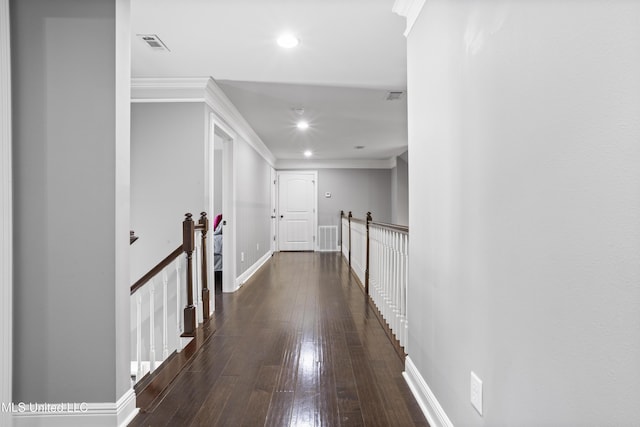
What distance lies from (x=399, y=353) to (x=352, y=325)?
724 millimetres

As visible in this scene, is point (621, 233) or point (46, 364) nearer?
point (621, 233)

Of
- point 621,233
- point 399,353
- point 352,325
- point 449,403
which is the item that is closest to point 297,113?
point 352,325

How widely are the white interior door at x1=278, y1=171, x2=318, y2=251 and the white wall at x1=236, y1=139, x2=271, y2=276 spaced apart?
1151 millimetres

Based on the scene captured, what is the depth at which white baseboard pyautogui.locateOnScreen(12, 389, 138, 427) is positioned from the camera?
5.61 feet

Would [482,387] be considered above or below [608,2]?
below

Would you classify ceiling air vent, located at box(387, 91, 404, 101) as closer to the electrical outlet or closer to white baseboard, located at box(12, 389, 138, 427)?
the electrical outlet

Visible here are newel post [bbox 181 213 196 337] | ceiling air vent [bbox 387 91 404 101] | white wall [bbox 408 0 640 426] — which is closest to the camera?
white wall [bbox 408 0 640 426]

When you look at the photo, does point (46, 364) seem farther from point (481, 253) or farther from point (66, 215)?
point (481, 253)

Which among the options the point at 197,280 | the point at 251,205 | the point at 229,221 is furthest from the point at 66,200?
the point at 251,205

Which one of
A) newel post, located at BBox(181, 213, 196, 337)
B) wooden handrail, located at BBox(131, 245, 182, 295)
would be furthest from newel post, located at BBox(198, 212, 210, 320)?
wooden handrail, located at BBox(131, 245, 182, 295)

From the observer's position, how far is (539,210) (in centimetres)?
93

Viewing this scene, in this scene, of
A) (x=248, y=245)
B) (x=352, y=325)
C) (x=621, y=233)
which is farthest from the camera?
(x=248, y=245)

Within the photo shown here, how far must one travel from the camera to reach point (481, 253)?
49.6 inches

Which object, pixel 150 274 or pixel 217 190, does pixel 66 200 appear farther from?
pixel 217 190
